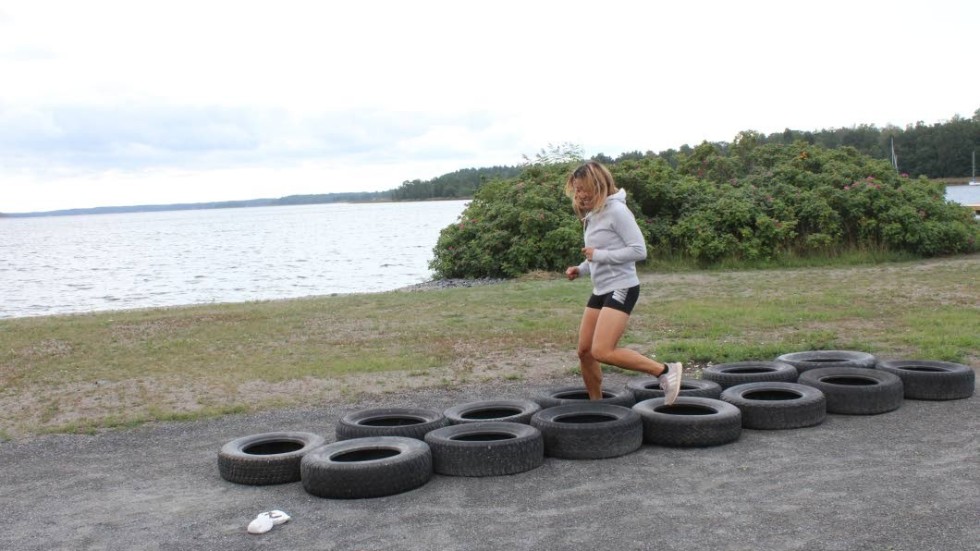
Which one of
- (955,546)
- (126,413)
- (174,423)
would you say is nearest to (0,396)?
(126,413)

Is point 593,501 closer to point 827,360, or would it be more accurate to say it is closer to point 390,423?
point 390,423

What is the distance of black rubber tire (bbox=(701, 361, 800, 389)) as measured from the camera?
788 centimetres

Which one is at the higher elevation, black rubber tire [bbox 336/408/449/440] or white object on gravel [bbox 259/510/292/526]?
black rubber tire [bbox 336/408/449/440]

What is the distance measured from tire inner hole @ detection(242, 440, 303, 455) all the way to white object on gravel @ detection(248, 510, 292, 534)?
1.41 m

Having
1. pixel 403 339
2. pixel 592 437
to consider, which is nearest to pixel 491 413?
pixel 592 437

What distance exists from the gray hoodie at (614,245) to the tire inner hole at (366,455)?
6.56ft

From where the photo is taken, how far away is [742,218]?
21078mm

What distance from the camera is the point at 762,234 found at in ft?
68.4

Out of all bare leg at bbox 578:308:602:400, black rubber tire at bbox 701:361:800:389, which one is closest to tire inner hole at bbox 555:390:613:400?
bare leg at bbox 578:308:602:400

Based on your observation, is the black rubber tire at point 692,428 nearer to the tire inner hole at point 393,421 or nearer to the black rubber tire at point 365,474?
the black rubber tire at point 365,474

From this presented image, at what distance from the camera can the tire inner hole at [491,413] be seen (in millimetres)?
7168

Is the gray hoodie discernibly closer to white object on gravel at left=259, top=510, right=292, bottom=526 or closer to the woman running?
the woman running

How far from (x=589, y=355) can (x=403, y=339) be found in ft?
18.6

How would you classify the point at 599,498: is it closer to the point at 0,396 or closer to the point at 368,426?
the point at 368,426
